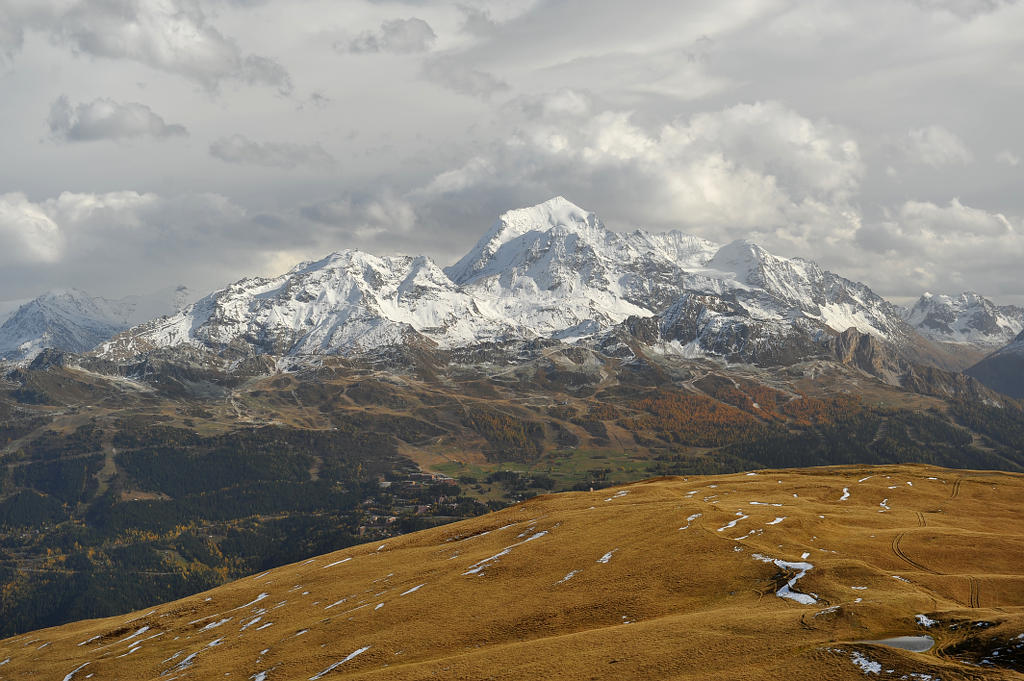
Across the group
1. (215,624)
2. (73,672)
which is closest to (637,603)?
(215,624)

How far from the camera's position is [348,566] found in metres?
142

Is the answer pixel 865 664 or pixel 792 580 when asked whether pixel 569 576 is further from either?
pixel 865 664

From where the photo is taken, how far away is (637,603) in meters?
83.8

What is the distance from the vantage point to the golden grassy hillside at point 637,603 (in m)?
60.3

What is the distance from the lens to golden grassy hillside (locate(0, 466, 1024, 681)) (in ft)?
198

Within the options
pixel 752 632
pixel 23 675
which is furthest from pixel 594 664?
pixel 23 675

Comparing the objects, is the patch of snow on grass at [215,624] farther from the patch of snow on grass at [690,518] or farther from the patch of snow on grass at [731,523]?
the patch of snow on grass at [731,523]

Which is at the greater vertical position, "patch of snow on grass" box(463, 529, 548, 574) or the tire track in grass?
"patch of snow on grass" box(463, 529, 548, 574)

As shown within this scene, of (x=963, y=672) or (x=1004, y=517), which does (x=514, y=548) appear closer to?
(x=963, y=672)

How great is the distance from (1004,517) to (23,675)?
575ft

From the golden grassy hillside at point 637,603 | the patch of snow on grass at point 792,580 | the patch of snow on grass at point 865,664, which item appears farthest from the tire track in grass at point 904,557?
the patch of snow on grass at point 865,664

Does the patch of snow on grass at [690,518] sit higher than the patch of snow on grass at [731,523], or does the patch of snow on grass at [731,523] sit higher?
the patch of snow on grass at [690,518]

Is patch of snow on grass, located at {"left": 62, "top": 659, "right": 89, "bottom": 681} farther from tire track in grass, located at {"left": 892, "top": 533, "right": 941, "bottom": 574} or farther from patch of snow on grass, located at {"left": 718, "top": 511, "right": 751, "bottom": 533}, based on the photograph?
tire track in grass, located at {"left": 892, "top": 533, "right": 941, "bottom": 574}

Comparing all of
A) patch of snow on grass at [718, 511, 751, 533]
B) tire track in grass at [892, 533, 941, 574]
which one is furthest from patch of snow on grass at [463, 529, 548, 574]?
tire track in grass at [892, 533, 941, 574]
